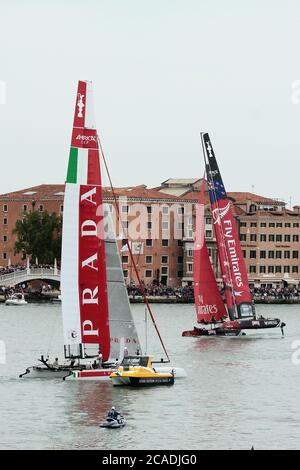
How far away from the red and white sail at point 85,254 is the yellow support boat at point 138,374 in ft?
2.39

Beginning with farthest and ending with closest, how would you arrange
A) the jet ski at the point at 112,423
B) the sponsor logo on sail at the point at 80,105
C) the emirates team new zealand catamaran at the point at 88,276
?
the emirates team new zealand catamaran at the point at 88,276
the sponsor logo on sail at the point at 80,105
the jet ski at the point at 112,423

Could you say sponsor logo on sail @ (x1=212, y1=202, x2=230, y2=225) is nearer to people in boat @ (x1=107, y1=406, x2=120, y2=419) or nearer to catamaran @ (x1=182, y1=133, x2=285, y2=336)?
catamaran @ (x1=182, y1=133, x2=285, y2=336)

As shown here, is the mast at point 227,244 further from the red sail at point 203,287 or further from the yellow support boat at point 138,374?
the yellow support boat at point 138,374

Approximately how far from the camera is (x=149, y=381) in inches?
1516

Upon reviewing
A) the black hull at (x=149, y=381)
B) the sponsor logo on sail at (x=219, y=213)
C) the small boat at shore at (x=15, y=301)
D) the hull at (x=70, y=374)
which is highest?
the sponsor logo on sail at (x=219, y=213)

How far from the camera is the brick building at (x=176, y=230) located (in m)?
113

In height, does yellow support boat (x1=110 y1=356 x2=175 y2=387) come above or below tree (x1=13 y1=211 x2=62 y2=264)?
below

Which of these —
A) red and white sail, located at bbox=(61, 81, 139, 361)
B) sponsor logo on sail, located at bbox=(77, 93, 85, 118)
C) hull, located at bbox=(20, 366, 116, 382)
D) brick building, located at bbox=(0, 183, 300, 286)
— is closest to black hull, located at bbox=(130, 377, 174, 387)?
hull, located at bbox=(20, 366, 116, 382)

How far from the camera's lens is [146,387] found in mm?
38500

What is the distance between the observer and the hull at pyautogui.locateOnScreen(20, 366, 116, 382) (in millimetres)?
38125

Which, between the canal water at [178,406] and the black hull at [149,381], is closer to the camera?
the canal water at [178,406]

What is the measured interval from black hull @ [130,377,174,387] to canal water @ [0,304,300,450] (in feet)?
0.61

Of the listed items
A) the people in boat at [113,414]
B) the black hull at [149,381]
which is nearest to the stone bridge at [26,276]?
the black hull at [149,381]
